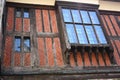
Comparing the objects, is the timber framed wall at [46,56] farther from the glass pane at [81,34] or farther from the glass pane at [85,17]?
the glass pane at [85,17]

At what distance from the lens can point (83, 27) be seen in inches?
291

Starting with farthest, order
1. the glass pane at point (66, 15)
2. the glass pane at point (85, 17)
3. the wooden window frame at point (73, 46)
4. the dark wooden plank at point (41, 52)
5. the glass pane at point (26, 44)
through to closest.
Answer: the glass pane at point (85, 17), the glass pane at point (66, 15), the glass pane at point (26, 44), the wooden window frame at point (73, 46), the dark wooden plank at point (41, 52)

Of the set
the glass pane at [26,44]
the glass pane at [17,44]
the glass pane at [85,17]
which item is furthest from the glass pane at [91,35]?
the glass pane at [17,44]

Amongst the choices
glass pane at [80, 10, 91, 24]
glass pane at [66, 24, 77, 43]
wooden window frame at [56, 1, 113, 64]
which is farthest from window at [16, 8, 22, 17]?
glass pane at [80, 10, 91, 24]

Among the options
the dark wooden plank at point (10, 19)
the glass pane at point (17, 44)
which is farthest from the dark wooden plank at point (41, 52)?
the dark wooden plank at point (10, 19)

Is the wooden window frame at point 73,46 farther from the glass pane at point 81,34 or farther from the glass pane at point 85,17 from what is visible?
the glass pane at point 85,17

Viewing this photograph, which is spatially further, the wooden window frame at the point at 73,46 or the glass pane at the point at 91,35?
the glass pane at the point at 91,35

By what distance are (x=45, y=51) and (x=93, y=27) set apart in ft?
6.71

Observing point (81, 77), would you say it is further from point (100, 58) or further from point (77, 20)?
point (77, 20)

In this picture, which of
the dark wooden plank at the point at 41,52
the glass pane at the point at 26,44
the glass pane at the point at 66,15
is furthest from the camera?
the glass pane at the point at 66,15

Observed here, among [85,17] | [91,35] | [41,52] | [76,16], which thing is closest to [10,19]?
[41,52]

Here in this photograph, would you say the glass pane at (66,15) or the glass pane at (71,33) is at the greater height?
the glass pane at (66,15)

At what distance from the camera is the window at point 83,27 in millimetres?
7004

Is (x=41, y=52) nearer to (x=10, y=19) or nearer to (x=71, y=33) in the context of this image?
(x=71, y=33)
